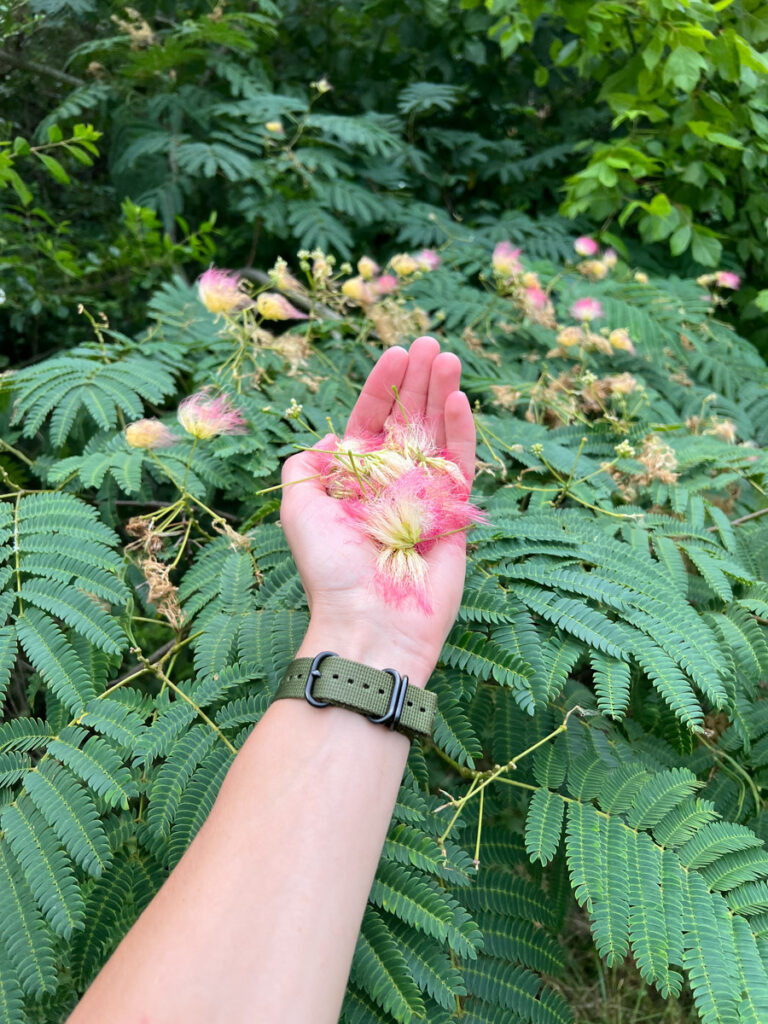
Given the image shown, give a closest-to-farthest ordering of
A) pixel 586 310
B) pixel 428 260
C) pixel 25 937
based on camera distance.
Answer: pixel 25 937 → pixel 586 310 → pixel 428 260

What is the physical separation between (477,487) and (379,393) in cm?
49

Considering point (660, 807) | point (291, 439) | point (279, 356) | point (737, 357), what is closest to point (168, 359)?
point (279, 356)

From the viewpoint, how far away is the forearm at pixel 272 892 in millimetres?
929

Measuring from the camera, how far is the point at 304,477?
63.5 inches

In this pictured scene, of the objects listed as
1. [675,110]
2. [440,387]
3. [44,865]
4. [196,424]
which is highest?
[675,110]

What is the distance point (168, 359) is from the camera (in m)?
2.40

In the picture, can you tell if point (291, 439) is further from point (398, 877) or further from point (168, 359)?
point (398, 877)

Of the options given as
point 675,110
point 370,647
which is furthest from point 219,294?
point 675,110

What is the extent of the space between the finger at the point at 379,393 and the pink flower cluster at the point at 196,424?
406 mm

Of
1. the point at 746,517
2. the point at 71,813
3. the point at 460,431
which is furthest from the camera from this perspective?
the point at 746,517

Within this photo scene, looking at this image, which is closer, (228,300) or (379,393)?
(379,393)

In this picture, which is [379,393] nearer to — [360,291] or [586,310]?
[360,291]

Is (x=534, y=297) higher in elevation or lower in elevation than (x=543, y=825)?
higher

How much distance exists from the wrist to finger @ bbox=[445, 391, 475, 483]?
21.8 inches
